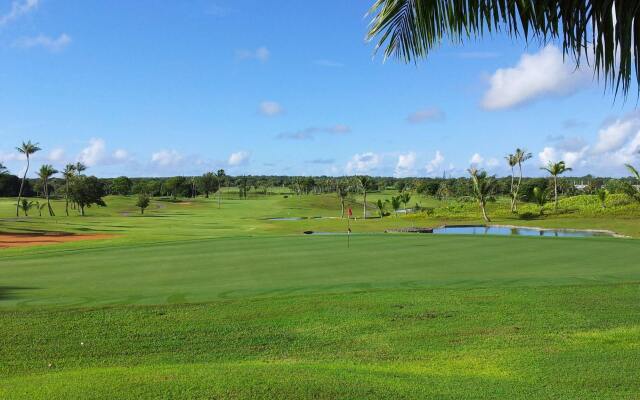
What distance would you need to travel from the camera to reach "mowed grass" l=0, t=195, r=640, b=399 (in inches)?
240

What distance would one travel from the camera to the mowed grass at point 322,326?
6.10 meters

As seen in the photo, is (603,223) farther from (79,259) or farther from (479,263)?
(79,259)

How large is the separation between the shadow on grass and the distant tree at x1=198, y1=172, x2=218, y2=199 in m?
156

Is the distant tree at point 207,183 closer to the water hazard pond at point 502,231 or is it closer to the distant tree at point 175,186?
the distant tree at point 175,186

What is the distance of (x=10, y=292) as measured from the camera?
12.1 metres

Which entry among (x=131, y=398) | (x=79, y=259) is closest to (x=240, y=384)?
(x=131, y=398)

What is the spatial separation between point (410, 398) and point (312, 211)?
97481 millimetres

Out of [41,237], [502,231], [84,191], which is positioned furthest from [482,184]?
[84,191]

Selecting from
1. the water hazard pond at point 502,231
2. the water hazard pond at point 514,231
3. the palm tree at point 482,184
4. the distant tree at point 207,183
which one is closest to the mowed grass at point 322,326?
the water hazard pond at point 502,231

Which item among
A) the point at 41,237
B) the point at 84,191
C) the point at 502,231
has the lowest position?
the point at 502,231

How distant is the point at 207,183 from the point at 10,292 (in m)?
162

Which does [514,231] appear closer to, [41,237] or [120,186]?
[41,237]

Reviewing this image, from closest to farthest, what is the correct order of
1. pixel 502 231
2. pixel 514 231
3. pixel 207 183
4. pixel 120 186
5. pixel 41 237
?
pixel 41 237 → pixel 514 231 → pixel 502 231 → pixel 120 186 → pixel 207 183

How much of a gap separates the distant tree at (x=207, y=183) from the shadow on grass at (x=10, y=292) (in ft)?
513
